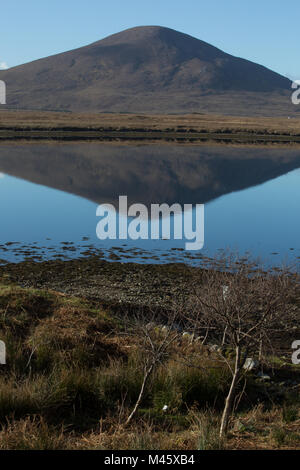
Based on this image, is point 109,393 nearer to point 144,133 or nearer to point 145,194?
point 145,194

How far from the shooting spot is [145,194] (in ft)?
116

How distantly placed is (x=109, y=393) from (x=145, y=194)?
90.9 ft

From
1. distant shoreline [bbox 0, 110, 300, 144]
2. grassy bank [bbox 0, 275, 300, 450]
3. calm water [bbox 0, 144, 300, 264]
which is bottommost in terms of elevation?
grassy bank [bbox 0, 275, 300, 450]

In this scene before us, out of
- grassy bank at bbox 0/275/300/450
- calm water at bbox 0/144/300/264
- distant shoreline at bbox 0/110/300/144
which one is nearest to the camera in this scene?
grassy bank at bbox 0/275/300/450

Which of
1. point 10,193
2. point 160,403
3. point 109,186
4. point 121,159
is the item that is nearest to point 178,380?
point 160,403

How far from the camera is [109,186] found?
38781 mm

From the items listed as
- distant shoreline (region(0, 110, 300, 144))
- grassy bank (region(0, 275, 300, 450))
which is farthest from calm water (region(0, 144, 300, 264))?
distant shoreline (region(0, 110, 300, 144))

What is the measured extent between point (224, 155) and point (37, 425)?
55847 mm

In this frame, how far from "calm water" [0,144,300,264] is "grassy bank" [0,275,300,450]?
28.1 feet

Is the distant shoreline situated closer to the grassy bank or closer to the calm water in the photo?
the calm water

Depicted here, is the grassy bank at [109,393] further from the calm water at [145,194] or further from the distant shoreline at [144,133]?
the distant shoreline at [144,133]

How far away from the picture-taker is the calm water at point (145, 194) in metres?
20.7

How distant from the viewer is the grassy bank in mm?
6633

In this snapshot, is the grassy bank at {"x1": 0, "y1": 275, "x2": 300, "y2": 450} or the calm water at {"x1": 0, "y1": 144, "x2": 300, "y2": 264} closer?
the grassy bank at {"x1": 0, "y1": 275, "x2": 300, "y2": 450}
